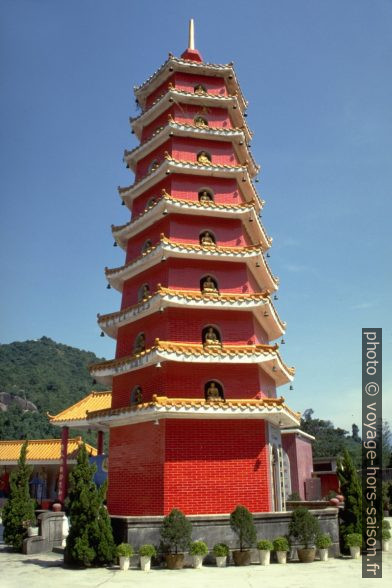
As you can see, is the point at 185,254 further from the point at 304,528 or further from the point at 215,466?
the point at 304,528

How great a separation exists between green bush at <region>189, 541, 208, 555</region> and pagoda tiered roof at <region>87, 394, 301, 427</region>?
3604 millimetres

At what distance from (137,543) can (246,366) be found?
20.9 feet

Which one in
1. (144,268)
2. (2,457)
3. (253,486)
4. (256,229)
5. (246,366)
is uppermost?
(256,229)

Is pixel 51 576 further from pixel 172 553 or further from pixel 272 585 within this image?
pixel 272 585

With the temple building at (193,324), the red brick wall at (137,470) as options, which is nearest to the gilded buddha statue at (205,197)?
the temple building at (193,324)

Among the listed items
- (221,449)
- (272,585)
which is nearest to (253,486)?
(221,449)

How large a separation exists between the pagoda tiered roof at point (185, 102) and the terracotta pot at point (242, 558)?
54.0ft

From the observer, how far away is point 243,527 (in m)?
14.0

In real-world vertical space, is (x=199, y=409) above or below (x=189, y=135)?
below

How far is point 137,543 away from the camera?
14.1 metres

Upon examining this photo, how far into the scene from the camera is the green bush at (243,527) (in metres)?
14.0

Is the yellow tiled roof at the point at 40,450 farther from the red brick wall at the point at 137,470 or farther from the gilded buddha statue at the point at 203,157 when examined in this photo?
the gilded buddha statue at the point at 203,157

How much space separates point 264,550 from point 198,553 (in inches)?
71.6

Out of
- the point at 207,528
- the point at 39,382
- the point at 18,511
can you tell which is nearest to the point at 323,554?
the point at 207,528
